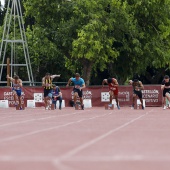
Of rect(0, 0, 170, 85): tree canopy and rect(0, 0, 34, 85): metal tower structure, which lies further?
rect(0, 0, 170, 85): tree canopy

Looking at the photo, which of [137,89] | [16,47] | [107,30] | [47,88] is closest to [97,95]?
[137,89]

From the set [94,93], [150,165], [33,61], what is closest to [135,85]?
[94,93]

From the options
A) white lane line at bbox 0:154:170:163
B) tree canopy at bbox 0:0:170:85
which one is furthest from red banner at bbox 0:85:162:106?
white lane line at bbox 0:154:170:163

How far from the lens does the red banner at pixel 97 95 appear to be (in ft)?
144

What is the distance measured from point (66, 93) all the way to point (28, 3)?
43.8ft

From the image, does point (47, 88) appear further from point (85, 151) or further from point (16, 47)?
Answer: point (16, 47)

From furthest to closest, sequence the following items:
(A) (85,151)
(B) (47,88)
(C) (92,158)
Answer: (B) (47,88) < (A) (85,151) < (C) (92,158)

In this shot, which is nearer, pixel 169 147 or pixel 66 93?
pixel 169 147

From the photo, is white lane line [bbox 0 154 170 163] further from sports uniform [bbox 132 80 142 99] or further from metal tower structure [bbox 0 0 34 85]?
metal tower structure [bbox 0 0 34 85]

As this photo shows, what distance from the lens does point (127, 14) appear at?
2045 inches

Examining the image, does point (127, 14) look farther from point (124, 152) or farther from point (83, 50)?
point (124, 152)

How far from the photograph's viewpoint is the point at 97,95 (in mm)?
44281

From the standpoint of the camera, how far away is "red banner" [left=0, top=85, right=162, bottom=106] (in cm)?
4400

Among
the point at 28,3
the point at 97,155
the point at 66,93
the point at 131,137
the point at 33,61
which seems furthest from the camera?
the point at 33,61
